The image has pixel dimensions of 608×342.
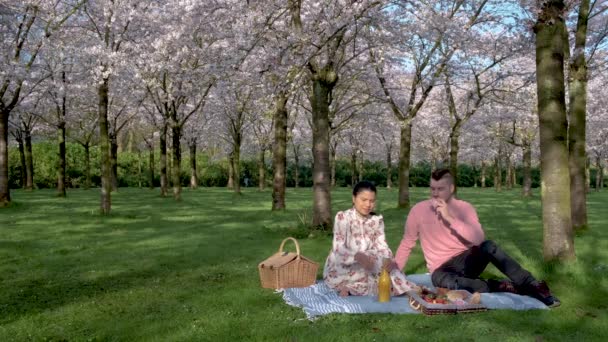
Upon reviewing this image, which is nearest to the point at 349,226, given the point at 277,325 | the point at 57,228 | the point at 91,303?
the point at 277,325

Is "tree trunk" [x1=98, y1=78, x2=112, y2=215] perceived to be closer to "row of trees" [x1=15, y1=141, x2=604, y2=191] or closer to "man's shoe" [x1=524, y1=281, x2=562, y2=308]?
"man's shoe" [x1=524, y1=281, x2=562, y2=308]

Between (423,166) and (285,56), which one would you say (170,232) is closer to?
(285,56)

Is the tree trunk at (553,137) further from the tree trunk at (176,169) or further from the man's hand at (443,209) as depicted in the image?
the tree trunk at (176,169)

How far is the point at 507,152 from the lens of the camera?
2096 inches

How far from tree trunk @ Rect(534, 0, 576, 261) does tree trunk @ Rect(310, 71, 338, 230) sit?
21.1 feet

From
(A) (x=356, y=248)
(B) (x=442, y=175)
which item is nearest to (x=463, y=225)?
(B) (x=442, y=175)

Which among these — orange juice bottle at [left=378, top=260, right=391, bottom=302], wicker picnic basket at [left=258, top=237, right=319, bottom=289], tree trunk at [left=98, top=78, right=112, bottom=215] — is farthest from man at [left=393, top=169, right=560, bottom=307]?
tree trunk at [left=98, top=78, right=112, bottom=215]

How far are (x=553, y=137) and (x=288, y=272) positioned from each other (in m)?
5.27

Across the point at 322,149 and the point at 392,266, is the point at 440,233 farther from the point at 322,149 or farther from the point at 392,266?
the point at 322,149

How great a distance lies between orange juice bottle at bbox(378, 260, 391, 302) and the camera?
7.12m

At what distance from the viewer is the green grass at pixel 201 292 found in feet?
20.0

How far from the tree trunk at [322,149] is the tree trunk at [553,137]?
6425 millimetres

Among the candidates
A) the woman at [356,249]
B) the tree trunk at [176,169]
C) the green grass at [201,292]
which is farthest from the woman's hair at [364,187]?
the tree trunk at [176,169]

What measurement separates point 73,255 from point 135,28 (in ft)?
47.3
